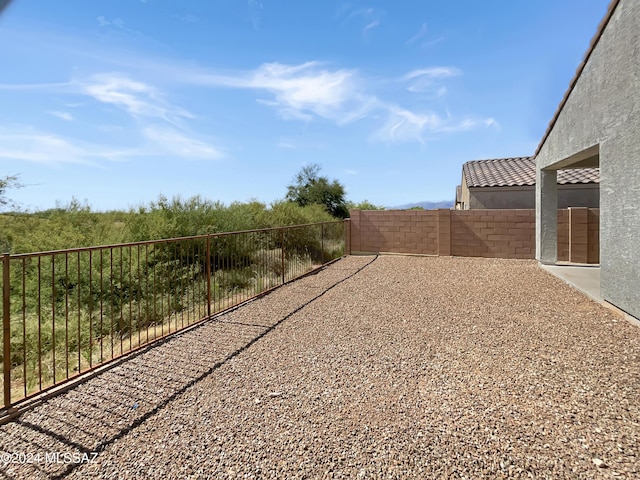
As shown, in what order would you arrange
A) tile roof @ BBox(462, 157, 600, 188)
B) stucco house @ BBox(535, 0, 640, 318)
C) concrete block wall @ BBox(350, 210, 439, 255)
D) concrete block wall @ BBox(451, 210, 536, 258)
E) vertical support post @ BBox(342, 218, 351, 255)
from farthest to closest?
1. tile roof @ BBox(462, 157, 600, 188)
2. vertical support post @ BBox(342, 218, 351, 255)
3. concrete block wall @ BBox(350, 210, 439, 255)
4. concrete block wall @ BBox(451, 210, 536, 258)
5. stucco house @ BBox(535, 0, 640, 318)

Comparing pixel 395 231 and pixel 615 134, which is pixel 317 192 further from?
pixel 615 134

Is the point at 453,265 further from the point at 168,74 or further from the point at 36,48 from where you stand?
the point at 36,48

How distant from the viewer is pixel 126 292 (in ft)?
27.2

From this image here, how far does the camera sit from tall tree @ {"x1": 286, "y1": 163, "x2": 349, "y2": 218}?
24594 millimetres

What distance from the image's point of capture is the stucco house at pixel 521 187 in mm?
14391

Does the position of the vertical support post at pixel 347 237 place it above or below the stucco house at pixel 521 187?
below

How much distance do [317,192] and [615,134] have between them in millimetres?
19772

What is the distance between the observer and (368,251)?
14.2 meters

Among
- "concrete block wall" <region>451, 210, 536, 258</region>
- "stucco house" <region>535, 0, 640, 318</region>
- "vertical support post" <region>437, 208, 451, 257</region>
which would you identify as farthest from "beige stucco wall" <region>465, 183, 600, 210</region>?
"stucco house" <region>535, 0, 640, 318</region>

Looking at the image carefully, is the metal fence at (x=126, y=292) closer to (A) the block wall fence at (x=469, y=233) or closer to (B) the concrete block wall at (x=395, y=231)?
(B) the concrete block wall at (x=395, y=231)

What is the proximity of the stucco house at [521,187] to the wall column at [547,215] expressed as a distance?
5.48 meters

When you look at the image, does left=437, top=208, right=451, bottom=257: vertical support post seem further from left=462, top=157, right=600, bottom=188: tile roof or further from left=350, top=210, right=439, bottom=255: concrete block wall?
left=462, top=157, right=600, bottom=188: tile roof

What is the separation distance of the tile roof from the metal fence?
9508 mm

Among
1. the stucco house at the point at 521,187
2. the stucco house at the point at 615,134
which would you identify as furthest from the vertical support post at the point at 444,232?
the stucco house at the point at 615,134
